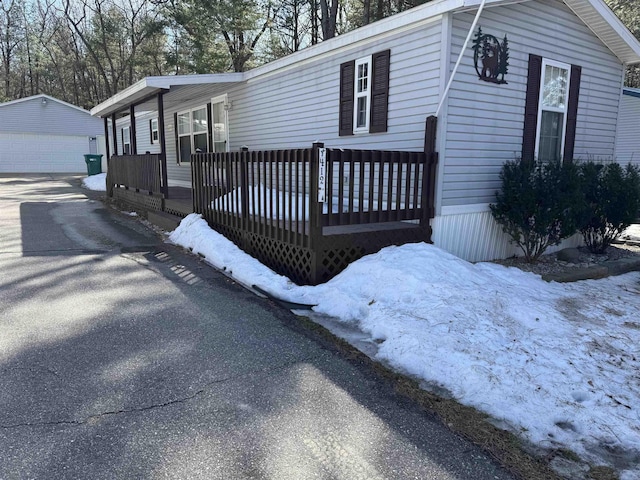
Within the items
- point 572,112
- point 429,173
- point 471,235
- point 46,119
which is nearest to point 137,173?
point 429,173

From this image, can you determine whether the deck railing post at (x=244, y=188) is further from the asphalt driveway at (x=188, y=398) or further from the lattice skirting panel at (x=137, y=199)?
the lattice skirting panel at (x=137, y=199)

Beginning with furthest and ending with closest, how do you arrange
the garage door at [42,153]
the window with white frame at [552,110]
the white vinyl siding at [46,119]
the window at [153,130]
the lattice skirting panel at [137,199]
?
the garage door at [42,153], the white vinyl siding at [46,119], the window at [153,130], the lattice skirting panel at [137,199], the window with white frame at [552,110]

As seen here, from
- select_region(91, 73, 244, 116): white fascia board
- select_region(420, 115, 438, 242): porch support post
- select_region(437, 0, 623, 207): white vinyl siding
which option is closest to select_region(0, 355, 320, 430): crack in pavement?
select_region(420, 115, 438, 242): porch support post

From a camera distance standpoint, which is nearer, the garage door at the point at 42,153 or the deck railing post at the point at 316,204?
the deck railing post at the point at 316,204

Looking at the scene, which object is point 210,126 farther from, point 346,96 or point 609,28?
point 609,28

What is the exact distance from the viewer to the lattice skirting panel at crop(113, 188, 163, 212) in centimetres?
988

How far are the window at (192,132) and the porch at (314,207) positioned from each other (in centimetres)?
473

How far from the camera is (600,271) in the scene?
6.46m

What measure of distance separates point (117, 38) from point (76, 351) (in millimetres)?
30830

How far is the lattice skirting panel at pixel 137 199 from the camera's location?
9.88m

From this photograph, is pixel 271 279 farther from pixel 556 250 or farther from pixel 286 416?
pixel 556 250

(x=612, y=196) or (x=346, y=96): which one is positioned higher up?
(x=346, y=96)

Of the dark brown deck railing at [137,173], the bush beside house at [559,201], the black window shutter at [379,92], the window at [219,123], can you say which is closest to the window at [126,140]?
the dark brown deck railing at [137,173]

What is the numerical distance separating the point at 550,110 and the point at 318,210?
4.52m
